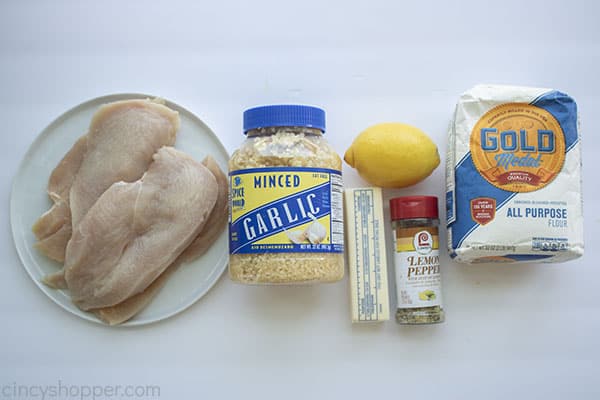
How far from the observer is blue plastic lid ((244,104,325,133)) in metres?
1.01

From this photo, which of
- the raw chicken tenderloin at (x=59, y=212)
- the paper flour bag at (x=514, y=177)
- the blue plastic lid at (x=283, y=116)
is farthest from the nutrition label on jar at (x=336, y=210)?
the raw chicken tenderloin at (x=59, y=212)

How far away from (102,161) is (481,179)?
26.2 inches

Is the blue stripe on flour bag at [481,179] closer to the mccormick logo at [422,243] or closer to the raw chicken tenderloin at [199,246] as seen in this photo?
the mccormick logo at [422,243]

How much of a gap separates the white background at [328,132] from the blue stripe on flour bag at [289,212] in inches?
6.7

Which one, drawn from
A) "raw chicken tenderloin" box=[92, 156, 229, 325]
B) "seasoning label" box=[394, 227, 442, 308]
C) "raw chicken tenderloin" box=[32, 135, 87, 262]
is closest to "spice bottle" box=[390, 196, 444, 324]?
"seasoning label" box=[394, 227, 442, 308]

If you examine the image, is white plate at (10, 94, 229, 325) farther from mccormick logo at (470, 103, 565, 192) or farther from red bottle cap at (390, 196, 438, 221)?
mccormick logo at (470, 103, 565, 192)

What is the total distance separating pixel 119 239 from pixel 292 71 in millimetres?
444

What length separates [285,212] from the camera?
3.18ft

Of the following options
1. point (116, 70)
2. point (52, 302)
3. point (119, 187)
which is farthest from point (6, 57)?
point (52, 302)

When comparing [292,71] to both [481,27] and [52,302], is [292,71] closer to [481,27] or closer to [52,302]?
[481,27]

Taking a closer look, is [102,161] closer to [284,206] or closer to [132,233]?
[132,233]

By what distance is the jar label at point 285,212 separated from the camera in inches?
38.1

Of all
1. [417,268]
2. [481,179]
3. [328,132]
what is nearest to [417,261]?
[417,268]

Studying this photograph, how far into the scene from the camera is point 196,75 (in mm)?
1157
